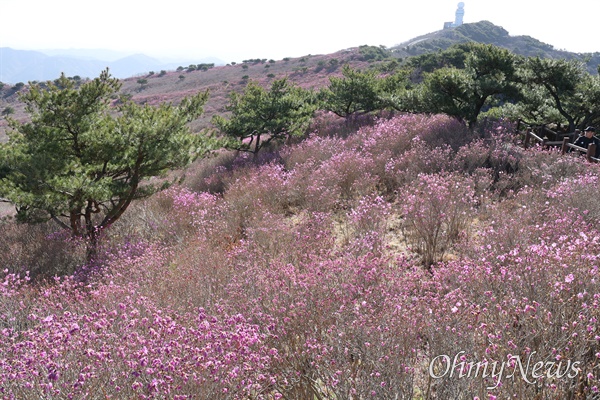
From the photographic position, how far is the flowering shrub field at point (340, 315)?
2721 millimetres

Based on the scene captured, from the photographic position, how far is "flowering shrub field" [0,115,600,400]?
272 cm

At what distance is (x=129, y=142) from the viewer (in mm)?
7781

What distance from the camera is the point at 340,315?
3.45 meters

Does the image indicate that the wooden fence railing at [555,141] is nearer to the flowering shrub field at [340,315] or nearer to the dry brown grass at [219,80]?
the flowering shrub field at [340,315]

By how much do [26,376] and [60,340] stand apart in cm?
31

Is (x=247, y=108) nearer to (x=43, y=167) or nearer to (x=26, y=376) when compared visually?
(x=43, y=167)

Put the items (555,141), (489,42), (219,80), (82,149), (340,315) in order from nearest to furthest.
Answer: (340,315) < (82,149) < (555,141) < (219,80) < (489,42)

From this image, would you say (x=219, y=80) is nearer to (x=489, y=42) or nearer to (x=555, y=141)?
(x=555, y=141)

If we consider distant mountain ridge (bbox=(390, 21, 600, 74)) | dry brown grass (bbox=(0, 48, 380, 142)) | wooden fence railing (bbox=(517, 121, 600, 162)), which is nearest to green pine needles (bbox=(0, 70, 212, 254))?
wooden fence railing (bbox=(517, 121, 600, 162))

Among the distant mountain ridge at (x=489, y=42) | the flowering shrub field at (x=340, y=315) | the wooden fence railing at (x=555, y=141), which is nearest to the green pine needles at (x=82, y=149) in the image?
the flowering shrub field at (x=340, y=315)

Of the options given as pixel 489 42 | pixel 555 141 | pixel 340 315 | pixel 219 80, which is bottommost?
pixel 340 315

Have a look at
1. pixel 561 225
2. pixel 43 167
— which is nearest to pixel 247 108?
pixel 43 167

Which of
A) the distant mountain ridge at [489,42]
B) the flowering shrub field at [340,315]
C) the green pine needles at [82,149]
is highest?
the distant mountain ridge at [489,42]

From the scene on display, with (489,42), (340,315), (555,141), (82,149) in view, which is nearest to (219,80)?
(555,141)
